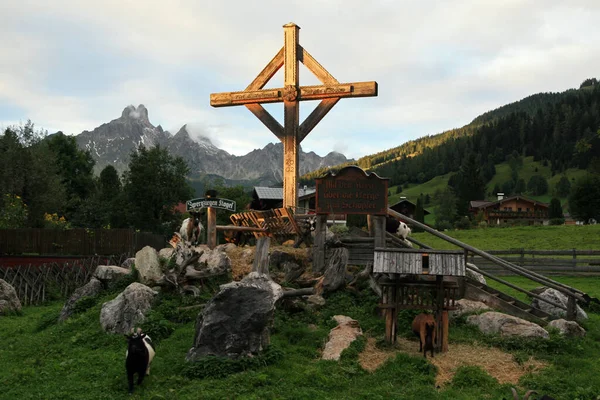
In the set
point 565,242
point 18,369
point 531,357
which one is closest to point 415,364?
point 531,357

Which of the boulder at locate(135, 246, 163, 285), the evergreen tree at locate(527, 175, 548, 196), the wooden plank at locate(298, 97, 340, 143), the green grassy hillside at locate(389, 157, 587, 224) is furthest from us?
Answer: the green grassy hillside at locate(389, 157, 587, 224)

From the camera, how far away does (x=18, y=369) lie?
40.0ft

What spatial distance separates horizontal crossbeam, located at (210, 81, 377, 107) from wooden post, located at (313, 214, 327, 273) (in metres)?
5.32

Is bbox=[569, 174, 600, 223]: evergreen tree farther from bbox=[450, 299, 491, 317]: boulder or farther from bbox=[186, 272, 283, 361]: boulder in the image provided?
bbox=[186, 272, 283, 361]: boulder

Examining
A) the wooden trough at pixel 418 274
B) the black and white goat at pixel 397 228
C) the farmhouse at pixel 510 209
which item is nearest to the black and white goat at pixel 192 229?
the black and white goat at pixel 397 228

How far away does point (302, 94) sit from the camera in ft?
67.9

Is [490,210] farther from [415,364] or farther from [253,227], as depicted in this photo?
[415,364]

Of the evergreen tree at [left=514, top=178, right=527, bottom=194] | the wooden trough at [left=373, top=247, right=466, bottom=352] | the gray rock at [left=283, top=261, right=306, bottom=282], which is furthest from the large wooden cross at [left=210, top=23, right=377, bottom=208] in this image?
the evergreen tree at [left=514, top=178, right=527, bottom=194]

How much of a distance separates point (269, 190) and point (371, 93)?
115 ft

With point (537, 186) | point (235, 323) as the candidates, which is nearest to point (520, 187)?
point (537, 186)

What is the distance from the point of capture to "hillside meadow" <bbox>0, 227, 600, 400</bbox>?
34.3 ft

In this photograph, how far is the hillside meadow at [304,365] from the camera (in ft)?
34.3

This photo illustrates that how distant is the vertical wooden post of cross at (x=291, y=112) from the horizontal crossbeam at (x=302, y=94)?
1.01 feet

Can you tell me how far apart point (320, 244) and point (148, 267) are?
537cm
